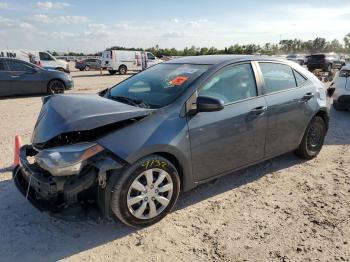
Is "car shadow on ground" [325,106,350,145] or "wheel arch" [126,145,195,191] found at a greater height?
"wheel arch" [126,145,195,191]

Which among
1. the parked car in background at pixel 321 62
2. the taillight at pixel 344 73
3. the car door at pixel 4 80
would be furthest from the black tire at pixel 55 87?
the parked car in background at pixel 321 62

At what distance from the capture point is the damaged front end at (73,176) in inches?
124

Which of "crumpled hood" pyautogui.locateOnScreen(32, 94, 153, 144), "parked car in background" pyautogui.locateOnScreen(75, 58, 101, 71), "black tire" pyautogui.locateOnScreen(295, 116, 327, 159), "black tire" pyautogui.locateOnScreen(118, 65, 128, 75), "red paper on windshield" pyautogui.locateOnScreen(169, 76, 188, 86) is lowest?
"parked car in background" pyautogui.locateOnScreen(75, 58, 101, 71)

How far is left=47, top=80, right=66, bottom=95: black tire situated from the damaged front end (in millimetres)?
10605

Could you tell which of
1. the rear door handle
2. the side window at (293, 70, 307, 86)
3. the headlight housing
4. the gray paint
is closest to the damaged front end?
the headlight housing

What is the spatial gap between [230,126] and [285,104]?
1151 mm

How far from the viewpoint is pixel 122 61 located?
29.2 metres

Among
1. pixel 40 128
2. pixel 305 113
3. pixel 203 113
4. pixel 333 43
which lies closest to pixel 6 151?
pixel 40 128

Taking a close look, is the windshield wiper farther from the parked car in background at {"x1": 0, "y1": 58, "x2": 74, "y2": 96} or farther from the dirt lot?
the parked car in background at {"x1": 0, "y1": 58, "x2": 74, "y2": 96}

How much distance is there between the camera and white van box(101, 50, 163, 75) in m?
28.8

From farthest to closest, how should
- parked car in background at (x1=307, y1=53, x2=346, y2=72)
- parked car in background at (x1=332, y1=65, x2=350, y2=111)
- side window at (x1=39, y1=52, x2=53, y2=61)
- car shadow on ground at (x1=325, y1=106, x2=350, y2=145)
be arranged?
parked car in background at (x1=307, y1=53, x2=346, y2=72) → side window at (x1=39, y1=52, x2=53, y2=61) → parked car in background at (x1=332, y1=65, x2=350, y2=111) → car shadow on ground at (x1=325, y1=106, x2=350, y2=145)

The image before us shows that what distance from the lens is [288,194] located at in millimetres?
4438

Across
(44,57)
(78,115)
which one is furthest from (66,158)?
(44,57)

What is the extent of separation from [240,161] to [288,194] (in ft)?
2.40
